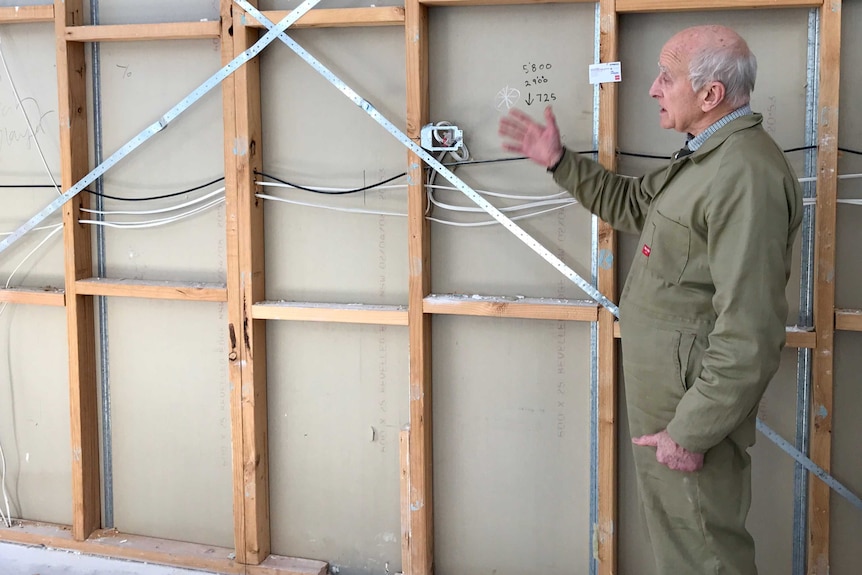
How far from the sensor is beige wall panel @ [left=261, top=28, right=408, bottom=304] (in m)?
2.61

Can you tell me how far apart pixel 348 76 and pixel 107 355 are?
129cm

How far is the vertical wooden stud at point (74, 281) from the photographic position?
276 cm

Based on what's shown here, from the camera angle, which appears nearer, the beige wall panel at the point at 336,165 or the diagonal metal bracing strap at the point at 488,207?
the diagonal metal bracing strap at the point at 488,207

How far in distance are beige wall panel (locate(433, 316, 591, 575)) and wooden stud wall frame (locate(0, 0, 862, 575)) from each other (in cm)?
8

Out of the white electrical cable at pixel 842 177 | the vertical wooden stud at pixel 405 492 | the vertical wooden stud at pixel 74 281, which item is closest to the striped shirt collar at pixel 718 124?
the white electrical cable at pixel 842 177

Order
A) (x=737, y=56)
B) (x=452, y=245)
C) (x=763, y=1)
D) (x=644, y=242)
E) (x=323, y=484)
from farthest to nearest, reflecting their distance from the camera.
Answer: (x=323, y=484), (x=452, y=245), (x=763, y=1), (x=644, y=242), (x=737, y=56)

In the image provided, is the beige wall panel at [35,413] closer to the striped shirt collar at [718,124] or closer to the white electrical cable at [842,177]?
the striped shirt collar at [718,124]

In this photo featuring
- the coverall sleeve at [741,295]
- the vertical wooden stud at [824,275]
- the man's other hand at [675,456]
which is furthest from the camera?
the vertical wooden stud at [824,275]

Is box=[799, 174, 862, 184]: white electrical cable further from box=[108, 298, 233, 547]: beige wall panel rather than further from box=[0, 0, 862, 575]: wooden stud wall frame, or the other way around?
box=[108, 298, 233, 547]: beige wall panel

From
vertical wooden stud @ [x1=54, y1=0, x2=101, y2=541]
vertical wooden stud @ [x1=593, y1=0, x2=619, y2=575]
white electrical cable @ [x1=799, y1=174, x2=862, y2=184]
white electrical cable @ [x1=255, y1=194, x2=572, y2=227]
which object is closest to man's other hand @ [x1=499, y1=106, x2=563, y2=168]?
vertical wooden stud @ [x1=593, y1=0, x2=619, y2=575]

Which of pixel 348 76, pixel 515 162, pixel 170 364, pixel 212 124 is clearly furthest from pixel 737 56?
pixel 170 364

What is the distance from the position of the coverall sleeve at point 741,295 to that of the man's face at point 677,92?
0.18m

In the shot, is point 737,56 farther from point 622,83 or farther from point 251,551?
point 251,551

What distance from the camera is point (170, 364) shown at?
9.53 feet
